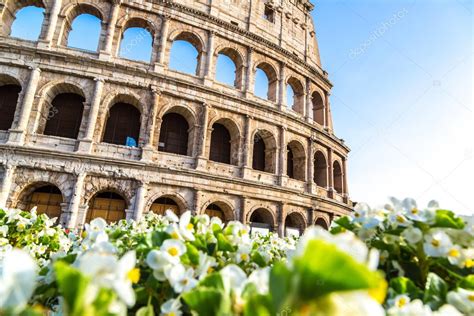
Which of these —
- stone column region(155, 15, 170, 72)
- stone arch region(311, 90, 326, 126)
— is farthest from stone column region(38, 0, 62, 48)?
stone arch region(311, 90, 326, 126)

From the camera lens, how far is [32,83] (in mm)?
9672

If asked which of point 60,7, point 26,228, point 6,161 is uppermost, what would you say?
point 60,7

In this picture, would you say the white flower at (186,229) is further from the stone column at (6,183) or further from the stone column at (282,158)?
the stone column at (282,158)

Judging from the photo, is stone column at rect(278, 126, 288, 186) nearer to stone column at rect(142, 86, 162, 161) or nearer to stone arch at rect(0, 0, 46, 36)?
stone column at rect(142, 86, 162, 161)

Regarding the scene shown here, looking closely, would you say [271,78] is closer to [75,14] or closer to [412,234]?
[75,14]

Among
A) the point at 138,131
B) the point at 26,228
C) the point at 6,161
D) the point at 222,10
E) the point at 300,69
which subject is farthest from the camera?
the point at 300,69

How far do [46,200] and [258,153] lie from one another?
9.51 metres

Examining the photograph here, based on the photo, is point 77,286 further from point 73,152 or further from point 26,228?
point 73,152

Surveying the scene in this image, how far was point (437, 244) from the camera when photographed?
3.82 ft

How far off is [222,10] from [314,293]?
15.4 m

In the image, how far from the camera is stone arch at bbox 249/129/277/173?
1293cm

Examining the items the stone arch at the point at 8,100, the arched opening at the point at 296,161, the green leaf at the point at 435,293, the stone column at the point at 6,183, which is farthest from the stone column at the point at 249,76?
the green leaf at the point at 435,293

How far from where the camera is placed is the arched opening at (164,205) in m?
10.8

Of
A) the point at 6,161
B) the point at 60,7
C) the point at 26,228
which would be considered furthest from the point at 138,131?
the point at 26,228
